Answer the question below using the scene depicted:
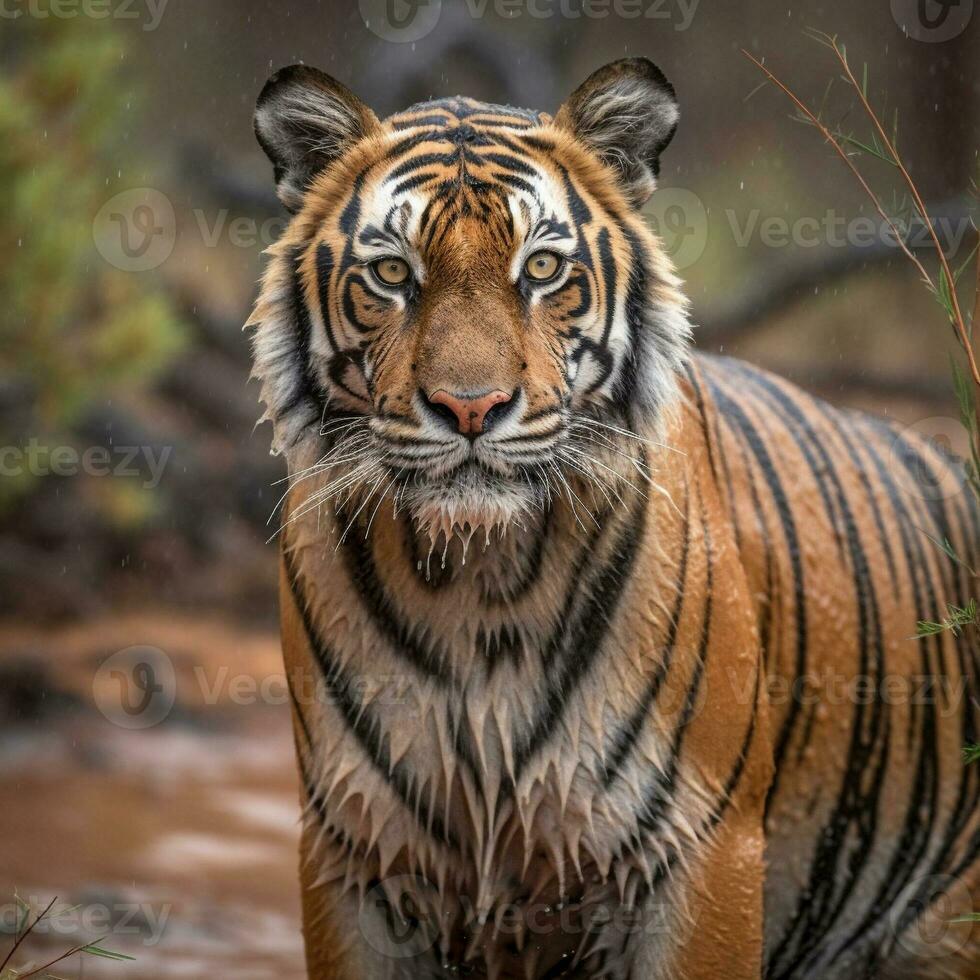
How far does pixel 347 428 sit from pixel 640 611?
53 centimetres

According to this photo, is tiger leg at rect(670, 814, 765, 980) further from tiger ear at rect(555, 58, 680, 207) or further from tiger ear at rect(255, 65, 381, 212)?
tiger ear at rect(255, 65, 381, 212)

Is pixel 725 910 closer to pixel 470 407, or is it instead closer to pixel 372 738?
pixel 372 738

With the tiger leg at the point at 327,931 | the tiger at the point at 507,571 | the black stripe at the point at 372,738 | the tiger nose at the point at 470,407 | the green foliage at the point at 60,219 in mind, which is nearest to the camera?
the tiger nose at the point at 470,407

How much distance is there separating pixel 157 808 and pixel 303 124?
11.3ft

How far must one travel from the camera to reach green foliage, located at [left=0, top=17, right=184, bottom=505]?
16.9 ft

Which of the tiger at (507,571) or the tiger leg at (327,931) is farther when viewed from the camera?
the tiger leg at (327,931)

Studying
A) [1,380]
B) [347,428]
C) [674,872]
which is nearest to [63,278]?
[1,380]

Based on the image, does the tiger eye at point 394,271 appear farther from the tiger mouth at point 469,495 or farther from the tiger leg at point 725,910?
the tiger leg at point 725,910

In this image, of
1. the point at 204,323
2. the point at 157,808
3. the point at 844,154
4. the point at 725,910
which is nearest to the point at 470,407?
the point at 844,154

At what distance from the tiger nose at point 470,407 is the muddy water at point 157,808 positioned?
2226 mm

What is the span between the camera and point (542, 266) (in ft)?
6.94

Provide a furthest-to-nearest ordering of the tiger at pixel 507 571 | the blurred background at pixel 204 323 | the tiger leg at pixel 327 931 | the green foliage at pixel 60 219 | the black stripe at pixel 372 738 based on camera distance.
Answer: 1. the green foliage at pixel 60 219
2. the blurred background at pixel 204 323
3. the tiger leg at pixel 327 931
4. the black stripe at pixel 372 738
5. the tiger at pixel 507 571

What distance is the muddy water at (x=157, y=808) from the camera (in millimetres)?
4035

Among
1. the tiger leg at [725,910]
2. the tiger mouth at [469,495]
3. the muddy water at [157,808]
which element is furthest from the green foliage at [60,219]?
the tiger leg at [725,910]
